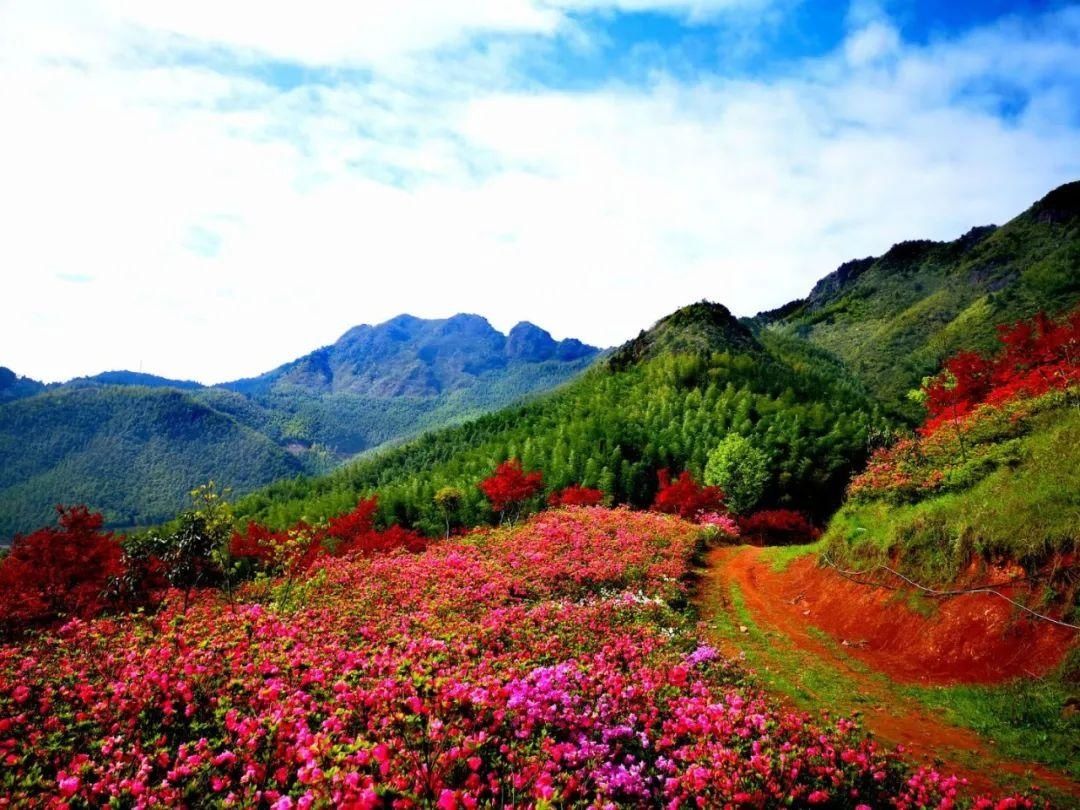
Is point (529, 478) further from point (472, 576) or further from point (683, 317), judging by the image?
point (683, 317)

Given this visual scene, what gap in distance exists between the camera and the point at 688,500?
41.5 m

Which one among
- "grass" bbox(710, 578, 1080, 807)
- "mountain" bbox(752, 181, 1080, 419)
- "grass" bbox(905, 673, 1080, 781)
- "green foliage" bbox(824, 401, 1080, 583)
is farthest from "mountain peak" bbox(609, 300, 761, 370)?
"grass" bbox(905, 673, 1080, 781)

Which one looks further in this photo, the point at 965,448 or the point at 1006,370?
the point at 1006,370

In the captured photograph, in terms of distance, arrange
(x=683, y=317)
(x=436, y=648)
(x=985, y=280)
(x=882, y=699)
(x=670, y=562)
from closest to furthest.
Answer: (x=436, y=648) < (x=882, y=699) < (x=670, y=562) < (x=683, y=317) < (x=985, y=280)

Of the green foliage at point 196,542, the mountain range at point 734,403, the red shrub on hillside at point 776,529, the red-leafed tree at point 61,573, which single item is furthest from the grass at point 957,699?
the mountain range at point 734,403

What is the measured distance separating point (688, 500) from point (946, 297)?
13126 cm

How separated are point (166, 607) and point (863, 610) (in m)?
20.3

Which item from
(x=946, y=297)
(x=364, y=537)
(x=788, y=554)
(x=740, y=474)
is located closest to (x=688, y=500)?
(x=740, y=474)

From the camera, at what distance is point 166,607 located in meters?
16.0

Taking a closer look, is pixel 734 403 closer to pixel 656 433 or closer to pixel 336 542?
pixel 656 433

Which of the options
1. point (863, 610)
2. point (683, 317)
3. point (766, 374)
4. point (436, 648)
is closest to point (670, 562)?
point (863, 610)

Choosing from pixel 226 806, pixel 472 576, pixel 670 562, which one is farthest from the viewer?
pixel 670 562

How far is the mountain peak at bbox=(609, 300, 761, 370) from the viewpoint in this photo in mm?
87750

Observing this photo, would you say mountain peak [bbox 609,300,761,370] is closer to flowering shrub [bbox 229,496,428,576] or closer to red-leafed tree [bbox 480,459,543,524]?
red-leafed tree [bbox 480,459,543,524]
